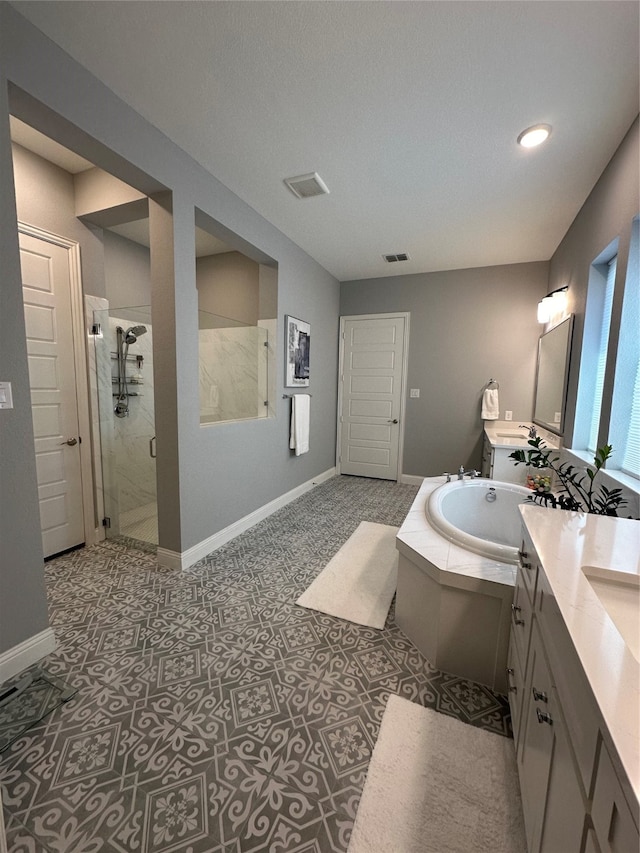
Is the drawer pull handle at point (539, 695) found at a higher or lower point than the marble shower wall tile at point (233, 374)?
lower

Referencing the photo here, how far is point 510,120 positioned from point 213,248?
9.33ft

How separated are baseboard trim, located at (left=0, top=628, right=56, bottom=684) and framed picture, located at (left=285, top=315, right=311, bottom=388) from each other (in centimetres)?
254

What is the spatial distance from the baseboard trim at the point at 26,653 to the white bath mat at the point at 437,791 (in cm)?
151

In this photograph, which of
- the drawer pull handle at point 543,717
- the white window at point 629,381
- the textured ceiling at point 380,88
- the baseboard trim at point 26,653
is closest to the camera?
the drawer pull handle at point 543,717

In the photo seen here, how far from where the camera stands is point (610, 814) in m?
0.47

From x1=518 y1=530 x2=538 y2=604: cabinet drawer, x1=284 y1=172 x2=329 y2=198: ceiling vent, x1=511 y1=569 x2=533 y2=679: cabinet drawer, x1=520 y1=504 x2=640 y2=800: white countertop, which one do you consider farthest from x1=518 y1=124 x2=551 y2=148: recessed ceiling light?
x1=511 y1=569 x2=533 y2=679: cabinet drawer

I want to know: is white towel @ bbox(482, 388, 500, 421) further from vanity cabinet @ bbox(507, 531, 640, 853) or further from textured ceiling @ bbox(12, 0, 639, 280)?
vanity cabinet @ bbox(507, 531, 640, 853)

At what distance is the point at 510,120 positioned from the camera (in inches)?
72.2

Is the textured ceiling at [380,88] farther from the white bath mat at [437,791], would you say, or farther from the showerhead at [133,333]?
the white bath mat at [437,791]

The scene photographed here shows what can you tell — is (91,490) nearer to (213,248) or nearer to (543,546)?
(213,248)

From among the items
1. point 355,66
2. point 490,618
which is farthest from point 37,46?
point 490,618

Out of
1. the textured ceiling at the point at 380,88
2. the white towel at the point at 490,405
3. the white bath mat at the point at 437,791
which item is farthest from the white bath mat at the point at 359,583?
the textured ceiling at the point at 380,88

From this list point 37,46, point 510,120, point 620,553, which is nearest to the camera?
point 620,553

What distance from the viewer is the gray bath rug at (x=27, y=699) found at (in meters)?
1.29
